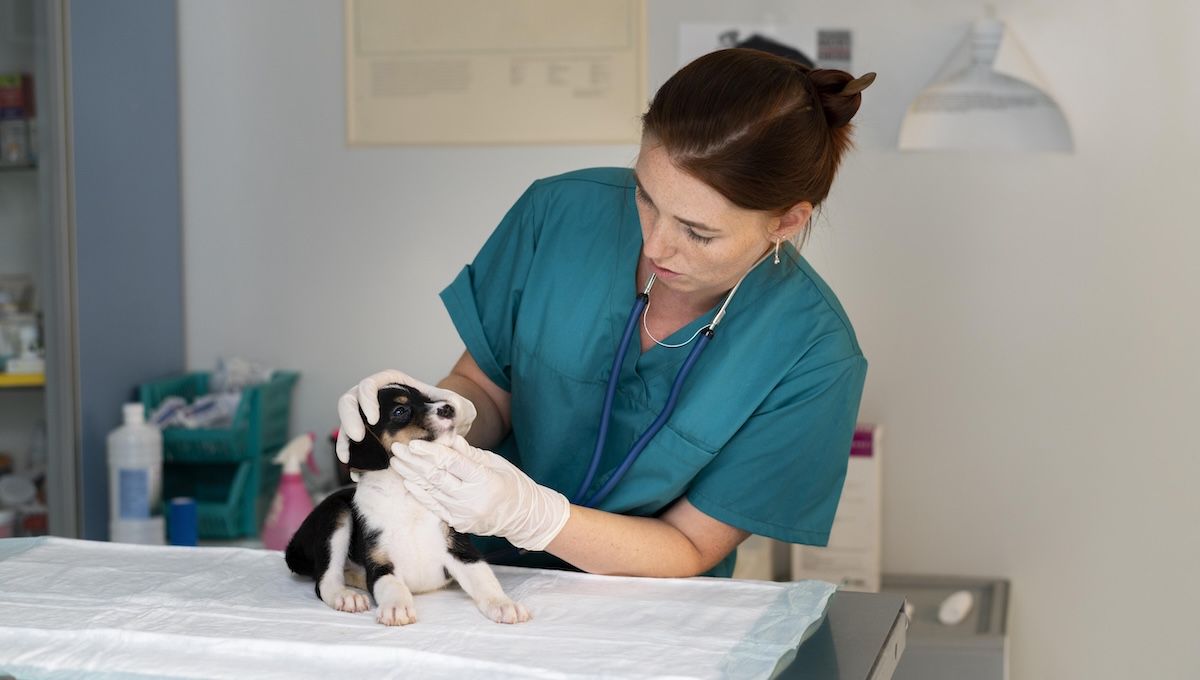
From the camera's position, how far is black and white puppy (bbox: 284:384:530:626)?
1.17 metres

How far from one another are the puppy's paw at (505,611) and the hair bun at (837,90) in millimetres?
629

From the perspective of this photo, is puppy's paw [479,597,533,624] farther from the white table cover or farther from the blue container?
the blue container

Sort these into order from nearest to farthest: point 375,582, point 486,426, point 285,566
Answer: point 375,582, point 285,566, point 486,426

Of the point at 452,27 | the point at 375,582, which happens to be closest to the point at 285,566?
the point at 375,582

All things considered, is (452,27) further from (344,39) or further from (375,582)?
(375,582)

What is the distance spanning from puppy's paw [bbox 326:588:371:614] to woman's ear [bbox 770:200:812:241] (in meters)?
0.62

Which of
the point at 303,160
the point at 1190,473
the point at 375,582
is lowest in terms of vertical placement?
the point at 1190,473

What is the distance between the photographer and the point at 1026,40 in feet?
7.77

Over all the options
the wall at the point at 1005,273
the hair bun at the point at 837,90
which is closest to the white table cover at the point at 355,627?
the hair bun at the point at 837,90

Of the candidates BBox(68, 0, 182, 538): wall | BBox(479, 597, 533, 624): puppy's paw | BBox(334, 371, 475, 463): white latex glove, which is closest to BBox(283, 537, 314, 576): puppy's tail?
BBox(334, 371, 475, 463): white latex glove

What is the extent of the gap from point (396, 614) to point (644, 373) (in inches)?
21.0

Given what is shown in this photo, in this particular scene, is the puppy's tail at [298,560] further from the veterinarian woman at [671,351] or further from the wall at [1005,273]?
the wall at [1005,273]

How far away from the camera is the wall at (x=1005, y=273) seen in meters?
2.36

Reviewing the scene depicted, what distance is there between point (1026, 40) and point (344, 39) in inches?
55.3
